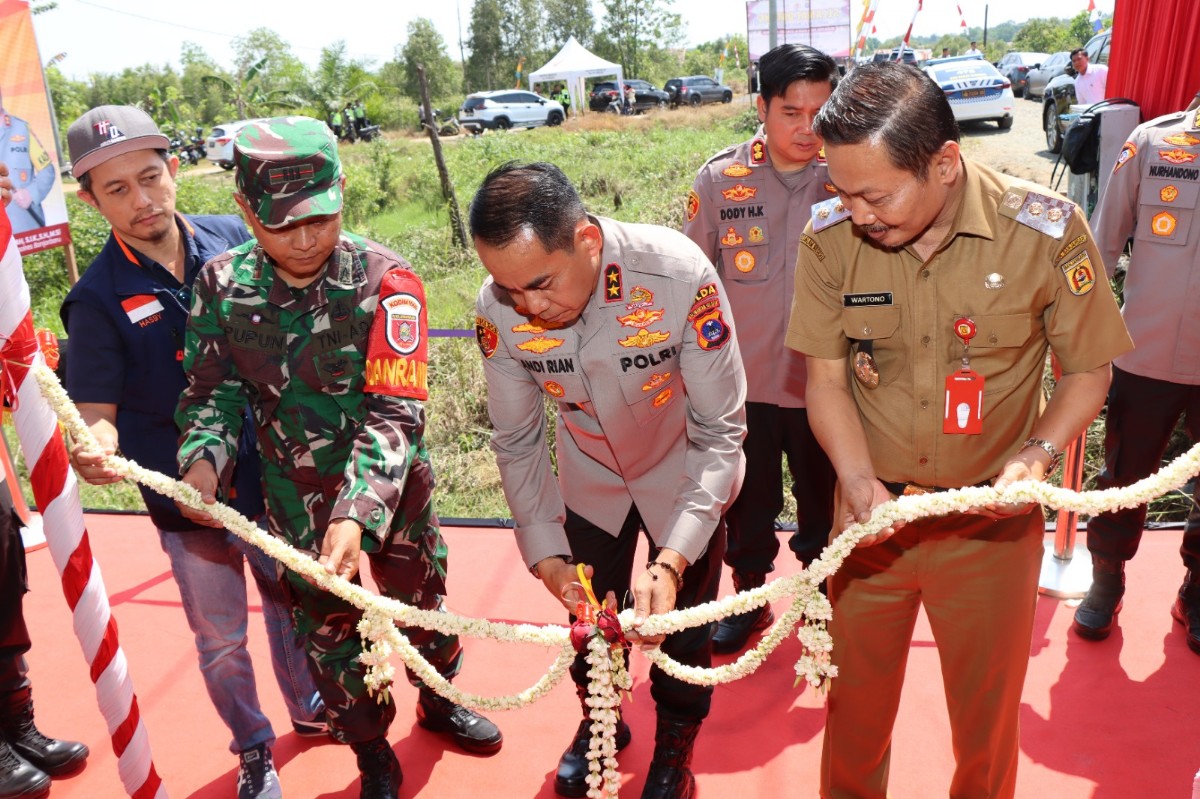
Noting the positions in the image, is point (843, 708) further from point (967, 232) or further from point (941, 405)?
point (967, 232)

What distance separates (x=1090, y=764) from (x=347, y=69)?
2805cm

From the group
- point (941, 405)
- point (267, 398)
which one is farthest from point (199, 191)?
point (941, 405)

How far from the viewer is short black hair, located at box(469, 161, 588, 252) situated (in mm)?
1712

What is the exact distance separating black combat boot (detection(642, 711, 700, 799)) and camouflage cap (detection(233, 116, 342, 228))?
1.48 metres

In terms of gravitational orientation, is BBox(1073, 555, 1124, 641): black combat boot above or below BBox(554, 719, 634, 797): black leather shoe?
above

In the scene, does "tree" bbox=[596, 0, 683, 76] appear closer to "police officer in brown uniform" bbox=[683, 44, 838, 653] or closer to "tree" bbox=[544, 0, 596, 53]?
"tree" bbox=[544, 0, 596, 53]

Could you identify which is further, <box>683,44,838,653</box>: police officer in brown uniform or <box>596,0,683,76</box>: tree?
<box>596,0,683,76</box>: tree

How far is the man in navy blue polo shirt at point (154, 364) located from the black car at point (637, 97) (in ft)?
91.1

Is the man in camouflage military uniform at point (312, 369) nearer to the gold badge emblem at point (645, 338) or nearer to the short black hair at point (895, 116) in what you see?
the gold badge emblem at point (645, 338)

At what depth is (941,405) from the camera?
5.83 feet

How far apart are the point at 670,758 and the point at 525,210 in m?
1.44

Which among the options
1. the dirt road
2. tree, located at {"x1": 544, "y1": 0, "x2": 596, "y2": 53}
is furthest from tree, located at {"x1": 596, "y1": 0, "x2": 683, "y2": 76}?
the dirt road

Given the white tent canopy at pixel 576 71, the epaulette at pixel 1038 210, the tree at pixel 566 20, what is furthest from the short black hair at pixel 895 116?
the tree at pixel 566 20

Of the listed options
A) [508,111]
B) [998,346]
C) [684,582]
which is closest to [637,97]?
[508,111]
